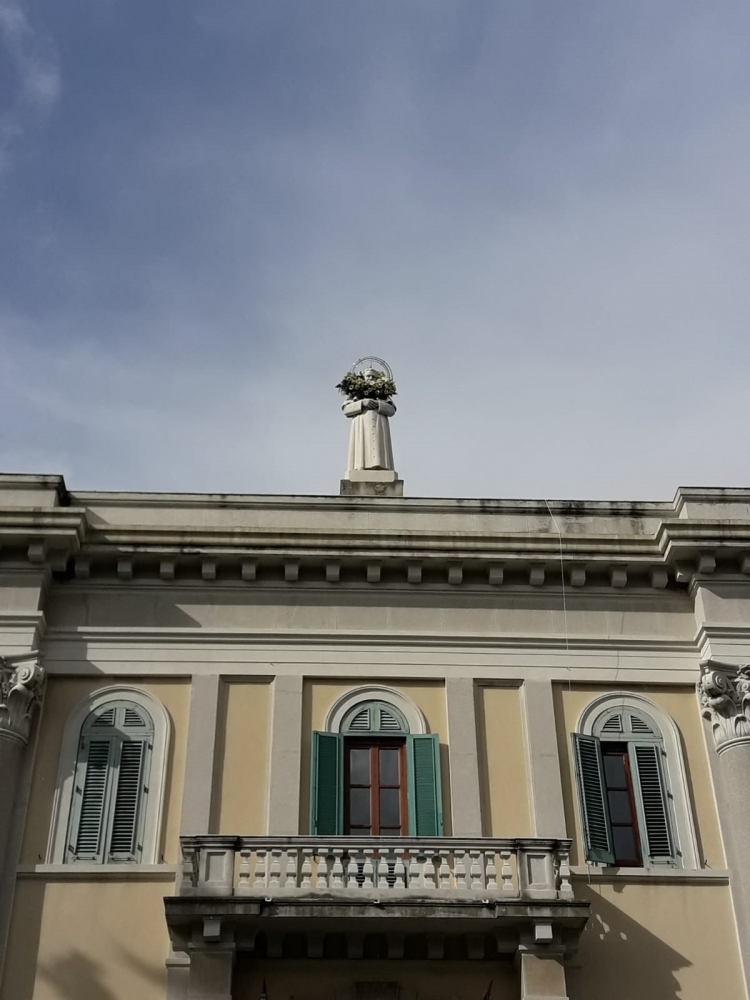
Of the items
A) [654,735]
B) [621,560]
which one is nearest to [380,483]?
[621,560]

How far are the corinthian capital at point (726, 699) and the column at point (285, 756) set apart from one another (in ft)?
18.8

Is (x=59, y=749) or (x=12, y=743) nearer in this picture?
(x=12, y=743)

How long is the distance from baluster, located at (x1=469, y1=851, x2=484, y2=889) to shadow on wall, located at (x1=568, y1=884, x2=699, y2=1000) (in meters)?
1.55

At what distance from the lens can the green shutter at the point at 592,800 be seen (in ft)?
60.8

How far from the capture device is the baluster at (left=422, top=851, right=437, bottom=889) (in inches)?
682

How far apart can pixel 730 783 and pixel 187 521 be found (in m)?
8.89

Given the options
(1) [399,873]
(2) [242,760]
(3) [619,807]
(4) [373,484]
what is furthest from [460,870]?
(4) [373,484]

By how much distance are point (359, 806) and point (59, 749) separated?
4204 millimetres

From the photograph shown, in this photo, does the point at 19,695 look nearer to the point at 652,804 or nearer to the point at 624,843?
the point at 624,843

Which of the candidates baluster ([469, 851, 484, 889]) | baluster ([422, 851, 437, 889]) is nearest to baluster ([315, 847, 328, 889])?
baluster ([422, 851, 437, 889])

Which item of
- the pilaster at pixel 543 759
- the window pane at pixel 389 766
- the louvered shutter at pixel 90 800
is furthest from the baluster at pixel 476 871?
the louvered shutter at pixel 90 800

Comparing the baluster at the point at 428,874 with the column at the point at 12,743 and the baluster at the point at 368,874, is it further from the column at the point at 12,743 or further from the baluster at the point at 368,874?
the column at the point at 12,743

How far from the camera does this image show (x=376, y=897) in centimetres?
1692

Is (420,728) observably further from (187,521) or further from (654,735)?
(187,521)
